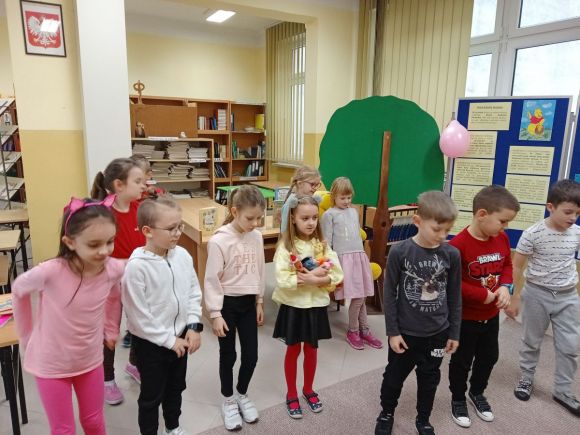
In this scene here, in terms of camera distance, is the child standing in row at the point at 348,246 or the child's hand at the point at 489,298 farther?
the child standing in row at the point at 348,246

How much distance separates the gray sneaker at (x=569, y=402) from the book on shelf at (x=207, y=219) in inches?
82.7

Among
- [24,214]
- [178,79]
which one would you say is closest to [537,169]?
[24,214]

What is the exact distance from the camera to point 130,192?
6.17ft

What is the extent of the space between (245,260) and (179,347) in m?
0.47

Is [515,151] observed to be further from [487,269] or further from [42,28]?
[42,28]

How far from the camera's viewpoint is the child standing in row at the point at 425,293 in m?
1.50

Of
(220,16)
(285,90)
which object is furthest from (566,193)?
(220,16)

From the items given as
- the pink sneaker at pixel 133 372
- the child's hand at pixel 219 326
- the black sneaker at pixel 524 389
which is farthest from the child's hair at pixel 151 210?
the black sneaker at pixel 524 389

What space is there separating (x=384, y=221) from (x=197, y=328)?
1782 mm

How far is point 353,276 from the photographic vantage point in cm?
245

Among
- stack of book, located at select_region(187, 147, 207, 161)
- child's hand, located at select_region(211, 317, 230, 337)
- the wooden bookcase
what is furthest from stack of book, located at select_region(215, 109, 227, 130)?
child's hand, located at select_region(211, 317, 230, 337)

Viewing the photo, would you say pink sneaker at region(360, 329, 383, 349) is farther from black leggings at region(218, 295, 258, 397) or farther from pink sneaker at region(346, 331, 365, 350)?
black leggings at region(218, 295, 258, 397)

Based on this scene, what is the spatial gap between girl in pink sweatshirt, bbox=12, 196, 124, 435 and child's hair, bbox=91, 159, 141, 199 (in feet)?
2.03

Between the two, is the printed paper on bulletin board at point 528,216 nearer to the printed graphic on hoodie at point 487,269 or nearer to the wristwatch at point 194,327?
the printed graphic on hoodie at point 487,269
